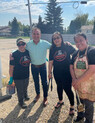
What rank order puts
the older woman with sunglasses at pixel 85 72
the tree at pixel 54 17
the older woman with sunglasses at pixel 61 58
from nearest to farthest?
the older woman with sunglasses at pixel 85 72 < the older woman with sunglasses at pixel 61 58 < the tree at pixel 54 17

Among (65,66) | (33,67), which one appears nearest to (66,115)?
(65,66)

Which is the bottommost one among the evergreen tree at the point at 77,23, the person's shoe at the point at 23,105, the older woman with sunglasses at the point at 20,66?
the person's shoe at the point at 23,105

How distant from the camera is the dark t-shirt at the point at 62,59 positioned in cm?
297

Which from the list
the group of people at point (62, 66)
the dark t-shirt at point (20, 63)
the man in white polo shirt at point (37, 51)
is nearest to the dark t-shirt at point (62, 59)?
the group of people at point (62, 66)

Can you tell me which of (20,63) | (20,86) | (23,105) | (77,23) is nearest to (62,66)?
(20,63)

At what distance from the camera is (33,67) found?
360cm

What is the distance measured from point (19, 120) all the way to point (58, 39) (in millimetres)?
2063

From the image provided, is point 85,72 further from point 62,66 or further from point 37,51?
point 37,51

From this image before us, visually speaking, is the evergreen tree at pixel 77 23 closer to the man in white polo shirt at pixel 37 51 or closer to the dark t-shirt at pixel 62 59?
the man in white polo shirt at pixel 37 51

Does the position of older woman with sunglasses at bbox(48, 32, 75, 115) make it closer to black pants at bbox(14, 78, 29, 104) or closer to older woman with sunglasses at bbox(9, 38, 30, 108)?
older woman with sunglasses at bbox(9, 38, 30, 108)

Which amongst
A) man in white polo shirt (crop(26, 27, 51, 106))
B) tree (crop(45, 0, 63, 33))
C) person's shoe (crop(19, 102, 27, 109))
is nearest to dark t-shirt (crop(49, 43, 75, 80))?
man in white polo shirt (crop(26, 27, 51, 106))

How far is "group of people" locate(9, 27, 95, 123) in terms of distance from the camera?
2289 mm

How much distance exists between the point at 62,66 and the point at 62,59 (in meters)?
0.16

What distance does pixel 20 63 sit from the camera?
3271 millimetres
